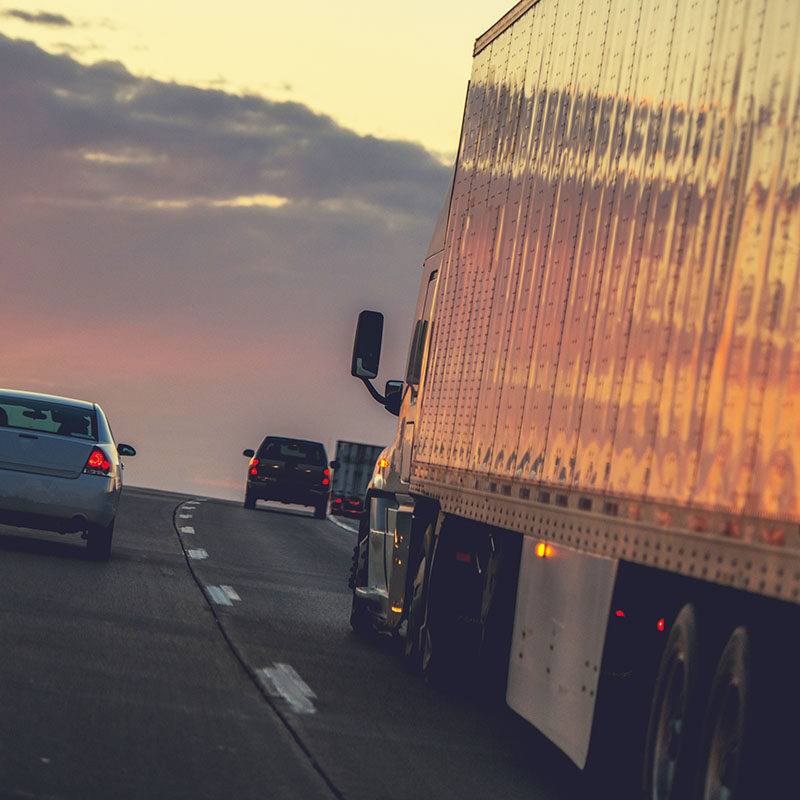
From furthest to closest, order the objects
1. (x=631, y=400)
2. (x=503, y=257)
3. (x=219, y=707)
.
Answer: (x=503, y=257)
(x=219, y=707)
(x=631, y=400)

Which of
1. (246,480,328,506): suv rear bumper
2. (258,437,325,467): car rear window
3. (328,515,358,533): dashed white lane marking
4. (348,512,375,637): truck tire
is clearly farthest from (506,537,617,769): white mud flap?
(258,437,325,467): car rear window

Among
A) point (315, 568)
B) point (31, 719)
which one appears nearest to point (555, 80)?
point (31, 719)

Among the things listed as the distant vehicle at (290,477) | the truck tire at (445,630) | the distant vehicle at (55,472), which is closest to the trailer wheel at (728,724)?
the truck tire at (445,630)

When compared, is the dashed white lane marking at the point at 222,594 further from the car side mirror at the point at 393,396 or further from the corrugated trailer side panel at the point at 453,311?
the corrugated trailer side panel at the point at 453,311

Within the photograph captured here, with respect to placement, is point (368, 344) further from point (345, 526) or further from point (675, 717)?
point (345, 526)

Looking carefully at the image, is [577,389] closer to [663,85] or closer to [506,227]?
[663,85]

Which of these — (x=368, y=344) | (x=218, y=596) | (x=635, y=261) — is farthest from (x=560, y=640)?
(x=218, y=596)

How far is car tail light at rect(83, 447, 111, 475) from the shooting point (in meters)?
16.5

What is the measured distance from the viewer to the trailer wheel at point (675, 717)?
632 cm

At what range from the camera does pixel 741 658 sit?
5918 millimetres

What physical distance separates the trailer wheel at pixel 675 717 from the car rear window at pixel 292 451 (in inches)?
1323

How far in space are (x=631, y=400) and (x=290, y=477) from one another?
33.2 metres

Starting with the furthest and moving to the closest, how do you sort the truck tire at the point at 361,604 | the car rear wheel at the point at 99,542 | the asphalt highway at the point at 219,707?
the car rear wheel at the point at 99,542 → the truck tire at the point at 361,604 → the asphalt highway at the point at 219,707

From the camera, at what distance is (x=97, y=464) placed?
1656 cm
